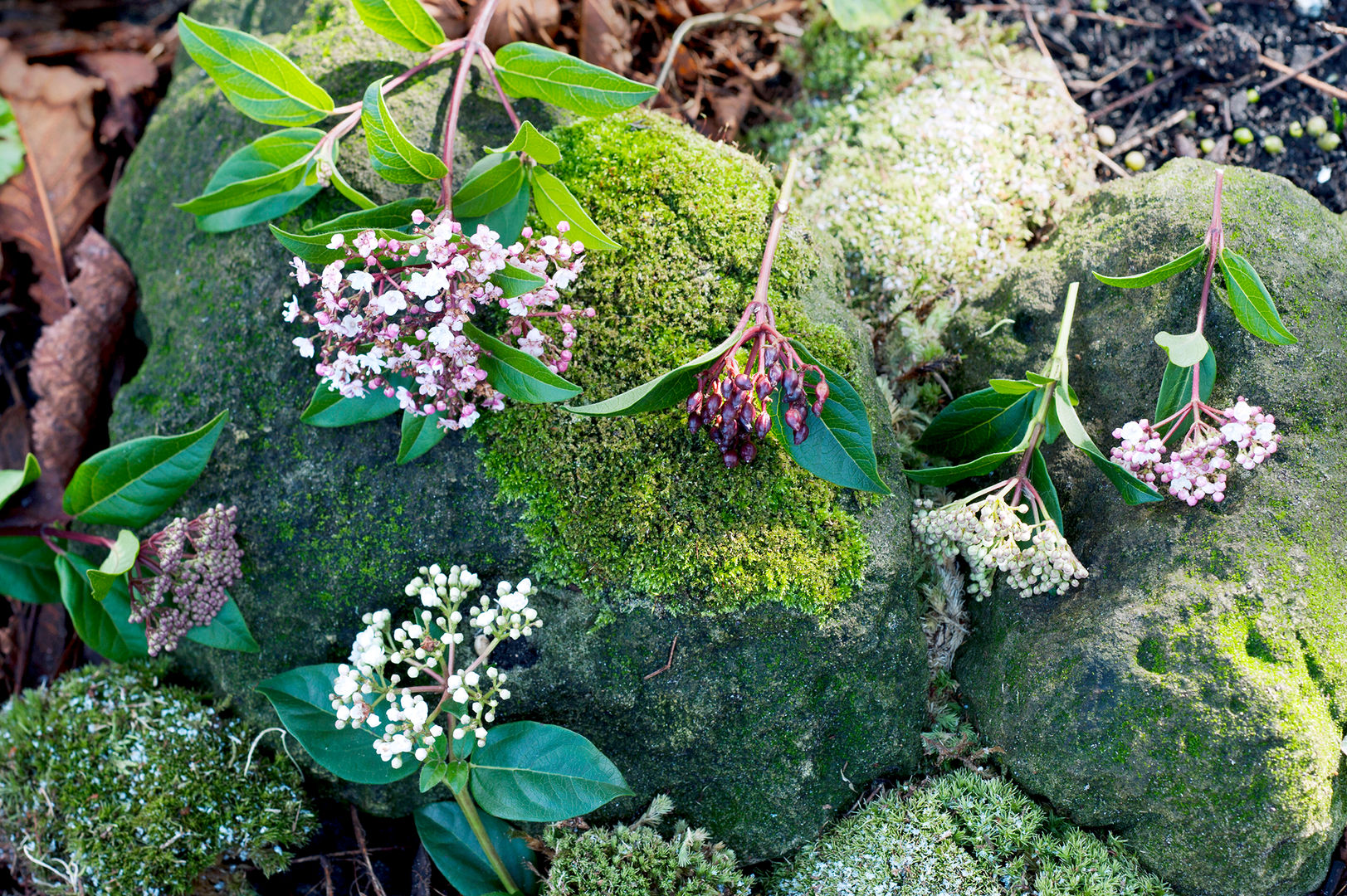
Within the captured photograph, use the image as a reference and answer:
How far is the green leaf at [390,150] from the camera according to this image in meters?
2.57

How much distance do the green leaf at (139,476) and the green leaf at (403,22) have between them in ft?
4.96

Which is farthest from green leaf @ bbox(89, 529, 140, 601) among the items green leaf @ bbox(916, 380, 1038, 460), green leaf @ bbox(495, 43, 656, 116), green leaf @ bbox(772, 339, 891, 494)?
green leaf @ bbox(916, 380, 1038, 460)

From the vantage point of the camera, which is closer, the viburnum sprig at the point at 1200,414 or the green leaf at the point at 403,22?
the viburnum sprig at the point at 1200,414

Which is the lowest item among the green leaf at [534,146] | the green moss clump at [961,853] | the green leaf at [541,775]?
the green moss clump at [961,853]

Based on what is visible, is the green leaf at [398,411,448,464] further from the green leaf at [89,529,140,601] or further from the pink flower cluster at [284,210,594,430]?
the green leaf at [89,529,140,601]

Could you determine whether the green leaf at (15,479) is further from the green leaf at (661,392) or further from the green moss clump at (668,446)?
the green leaf at (661,392)

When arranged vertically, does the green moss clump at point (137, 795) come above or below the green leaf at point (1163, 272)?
below

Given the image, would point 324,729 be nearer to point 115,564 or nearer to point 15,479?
point 115,564

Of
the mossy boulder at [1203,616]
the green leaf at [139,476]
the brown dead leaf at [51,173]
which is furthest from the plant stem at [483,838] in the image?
the brown dead leaf at [51,173]

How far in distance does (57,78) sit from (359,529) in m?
3.18

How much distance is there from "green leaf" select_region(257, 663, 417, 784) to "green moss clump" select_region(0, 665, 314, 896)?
0.51m

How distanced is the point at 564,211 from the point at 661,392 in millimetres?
776

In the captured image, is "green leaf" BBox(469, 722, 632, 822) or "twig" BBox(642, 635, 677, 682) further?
"twig" BBox(642, 635, 677, 682)

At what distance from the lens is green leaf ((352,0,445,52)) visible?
294cm
